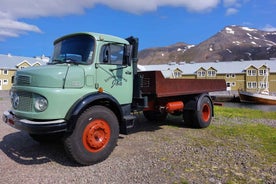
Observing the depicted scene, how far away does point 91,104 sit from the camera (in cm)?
522

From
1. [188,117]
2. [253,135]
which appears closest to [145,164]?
[188,117]

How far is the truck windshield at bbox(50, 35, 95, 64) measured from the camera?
5.46 metres

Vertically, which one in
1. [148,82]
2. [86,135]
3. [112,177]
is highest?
[148,82]

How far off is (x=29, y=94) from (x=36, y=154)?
1.73 m

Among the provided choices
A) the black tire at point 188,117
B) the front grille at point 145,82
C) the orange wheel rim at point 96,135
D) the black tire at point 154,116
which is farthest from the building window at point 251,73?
the orange wheel rim at point 96,135

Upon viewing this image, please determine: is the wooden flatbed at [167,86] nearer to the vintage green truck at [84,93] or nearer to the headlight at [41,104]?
the vintage green truck at [84,93]

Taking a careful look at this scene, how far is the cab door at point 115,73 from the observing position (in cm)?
559

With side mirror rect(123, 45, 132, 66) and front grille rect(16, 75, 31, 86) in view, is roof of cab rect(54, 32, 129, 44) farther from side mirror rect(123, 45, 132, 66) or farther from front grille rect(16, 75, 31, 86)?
front grille rect(16, 75, 31, 86)

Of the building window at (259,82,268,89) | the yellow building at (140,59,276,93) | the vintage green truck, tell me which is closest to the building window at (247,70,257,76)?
the yellow building at (140,59,276,93)

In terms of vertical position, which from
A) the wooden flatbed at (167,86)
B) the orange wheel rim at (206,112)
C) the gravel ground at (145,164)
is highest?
the wooden flatbed at (167,86)

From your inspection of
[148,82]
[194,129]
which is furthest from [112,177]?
[194,129]

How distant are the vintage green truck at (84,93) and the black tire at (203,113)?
7.56ft

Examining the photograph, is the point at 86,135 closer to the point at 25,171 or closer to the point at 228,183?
the point at 25,171

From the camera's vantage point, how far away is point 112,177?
177 inches
